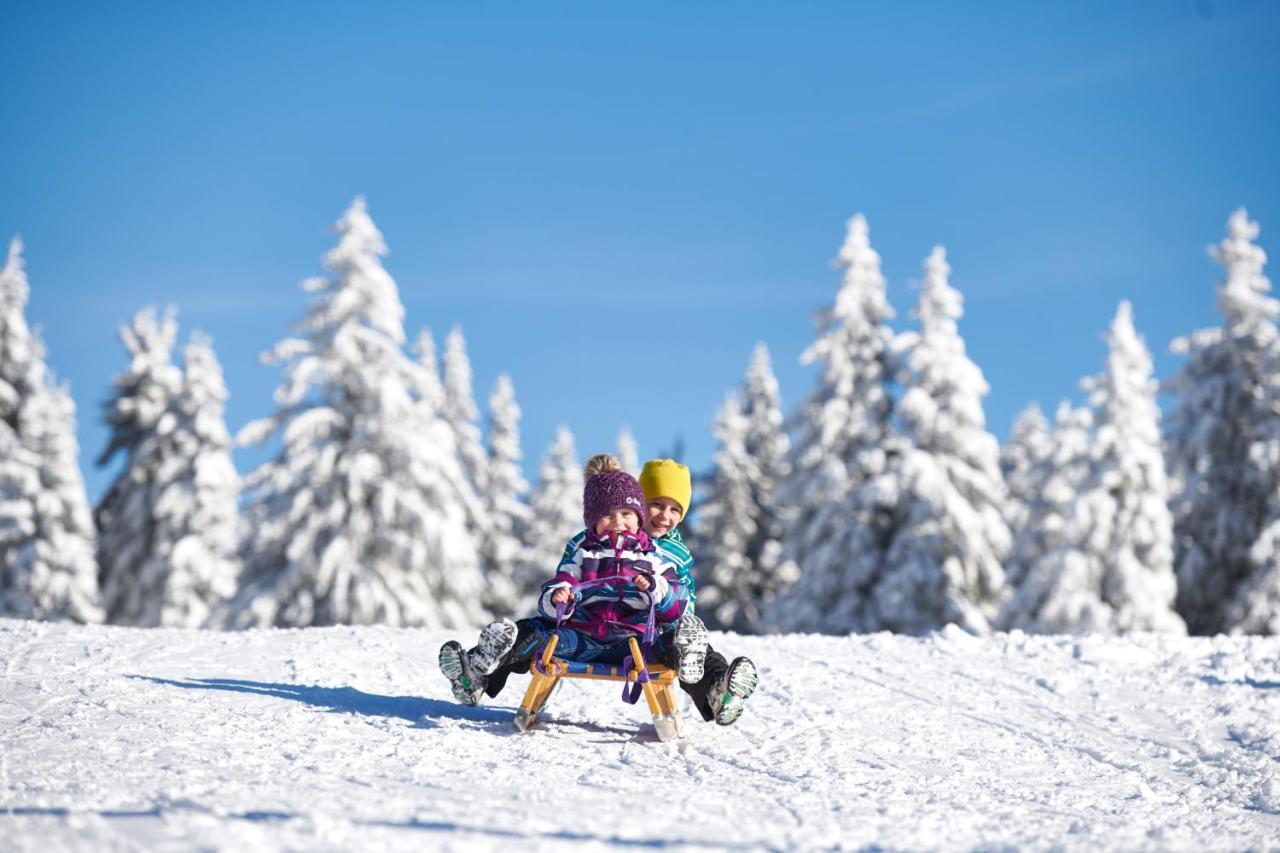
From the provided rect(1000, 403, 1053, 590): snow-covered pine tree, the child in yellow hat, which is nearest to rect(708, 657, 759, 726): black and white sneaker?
the child in yellow hat

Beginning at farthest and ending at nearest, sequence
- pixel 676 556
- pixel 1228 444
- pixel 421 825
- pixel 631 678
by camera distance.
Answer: pixel 1228 444
pixel 676 556
pixel 631 678
pixel 421 825

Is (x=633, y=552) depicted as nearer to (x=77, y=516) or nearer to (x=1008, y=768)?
(x=1008, y=768)

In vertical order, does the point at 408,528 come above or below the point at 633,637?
above

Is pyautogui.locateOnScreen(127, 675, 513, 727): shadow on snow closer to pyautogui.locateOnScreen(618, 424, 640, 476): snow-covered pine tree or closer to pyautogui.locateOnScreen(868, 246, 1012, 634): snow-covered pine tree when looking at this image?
pyautogui.locateOnScreen(868, 246, 1012, 634): snow-covered pine tree

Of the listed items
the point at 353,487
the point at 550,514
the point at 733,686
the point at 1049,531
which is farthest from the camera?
the point at 550,514

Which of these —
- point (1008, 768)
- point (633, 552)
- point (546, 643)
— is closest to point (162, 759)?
point (546, 643)

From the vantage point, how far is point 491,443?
40.9 m

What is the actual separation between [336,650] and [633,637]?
3.78 metres

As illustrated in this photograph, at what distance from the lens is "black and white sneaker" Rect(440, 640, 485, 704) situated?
Answer: 236 inches

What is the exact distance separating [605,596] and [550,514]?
32.7 m

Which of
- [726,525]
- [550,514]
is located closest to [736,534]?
[726,525]

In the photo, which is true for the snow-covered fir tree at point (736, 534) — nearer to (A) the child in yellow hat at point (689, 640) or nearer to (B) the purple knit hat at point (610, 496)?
(A) the child in yellow hat at point (689, 640)

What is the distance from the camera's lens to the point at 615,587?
228 inches

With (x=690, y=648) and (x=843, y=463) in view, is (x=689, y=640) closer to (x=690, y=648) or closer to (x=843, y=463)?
(x=690, y=648)
